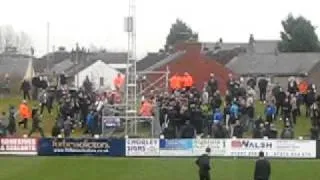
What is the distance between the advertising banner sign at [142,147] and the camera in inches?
1432

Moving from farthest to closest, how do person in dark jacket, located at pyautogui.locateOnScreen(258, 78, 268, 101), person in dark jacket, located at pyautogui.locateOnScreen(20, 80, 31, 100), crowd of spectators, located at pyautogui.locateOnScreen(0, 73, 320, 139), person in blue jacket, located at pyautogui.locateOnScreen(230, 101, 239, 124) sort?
person in dark jacket, located at pyautogui.locateOnScreen(20, 80, 31, 100) → person in dark jacket, located at pyautogui.locateOnScreen(258, 78, 268, 101) → person in blue jacket, located at pyautogui.locateOnScreen(230, 101, 239, 124) → crowd of spectators, located at pyautogui.locateOnScreen(0, 73, 320, 139)

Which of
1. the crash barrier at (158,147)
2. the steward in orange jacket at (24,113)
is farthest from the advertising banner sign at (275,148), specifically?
the steward in orange jacket at (24,113)

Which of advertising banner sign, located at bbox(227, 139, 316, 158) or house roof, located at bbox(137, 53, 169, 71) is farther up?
house roof, located at bbox(137, 53, 169, 71)

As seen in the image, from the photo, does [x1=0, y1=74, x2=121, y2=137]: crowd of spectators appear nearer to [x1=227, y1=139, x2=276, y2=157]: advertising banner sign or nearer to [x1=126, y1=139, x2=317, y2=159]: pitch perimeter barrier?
[x1=126, y1=139, x2=317, y2=159]: pitch perimeter barrier

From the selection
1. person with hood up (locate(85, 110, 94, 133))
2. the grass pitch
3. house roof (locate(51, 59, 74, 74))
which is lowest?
the grass pitch

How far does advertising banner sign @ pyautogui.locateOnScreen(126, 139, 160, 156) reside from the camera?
36375 mm

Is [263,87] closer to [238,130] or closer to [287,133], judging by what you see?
[238,130]

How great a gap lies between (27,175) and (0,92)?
30402mm

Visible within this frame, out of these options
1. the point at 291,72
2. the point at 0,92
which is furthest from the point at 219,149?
the point at 291,72

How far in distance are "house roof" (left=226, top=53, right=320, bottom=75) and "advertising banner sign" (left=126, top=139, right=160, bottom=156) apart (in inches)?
1786

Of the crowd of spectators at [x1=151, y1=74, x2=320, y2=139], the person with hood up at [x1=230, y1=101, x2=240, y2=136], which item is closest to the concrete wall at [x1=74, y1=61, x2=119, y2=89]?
the crowd of spectators at [x1=151, y1=74, x2=320, y2=139]

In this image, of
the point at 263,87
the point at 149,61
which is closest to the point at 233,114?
the point at 263,87

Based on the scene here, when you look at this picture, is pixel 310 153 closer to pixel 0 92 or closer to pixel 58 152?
pixel 58 152

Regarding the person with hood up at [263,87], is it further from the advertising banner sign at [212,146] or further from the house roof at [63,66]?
the house roof at [63,66]
